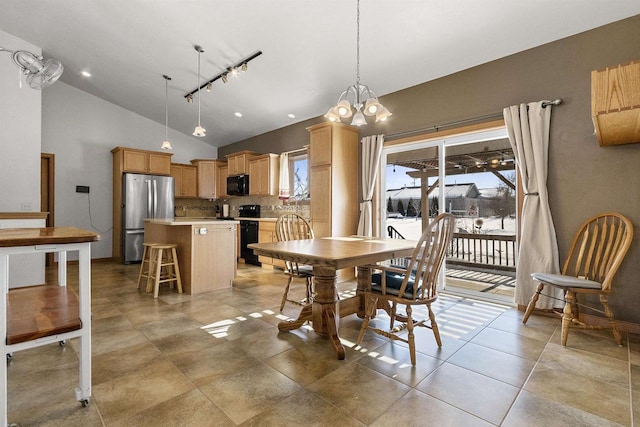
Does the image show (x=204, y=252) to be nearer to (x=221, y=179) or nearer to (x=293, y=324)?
(x=293, y=324)

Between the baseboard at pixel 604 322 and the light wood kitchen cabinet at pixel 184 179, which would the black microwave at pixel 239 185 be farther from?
the baseboard at pixel 604 322

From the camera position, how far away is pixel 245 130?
6.59 m

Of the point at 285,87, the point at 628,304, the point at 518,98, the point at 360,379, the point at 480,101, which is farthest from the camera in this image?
the point at 285,87

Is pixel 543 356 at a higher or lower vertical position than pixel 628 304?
lower

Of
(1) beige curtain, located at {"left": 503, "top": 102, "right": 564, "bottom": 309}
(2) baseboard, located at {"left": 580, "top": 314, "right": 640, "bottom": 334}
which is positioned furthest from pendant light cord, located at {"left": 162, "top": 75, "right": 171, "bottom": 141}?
(2) baseboard, located at {"left": 580, "top": 314, "right": 640, "bottom": 334}

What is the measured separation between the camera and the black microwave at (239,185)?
256 inches

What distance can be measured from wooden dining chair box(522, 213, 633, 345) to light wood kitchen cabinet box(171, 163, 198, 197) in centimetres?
676

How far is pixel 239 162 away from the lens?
6656mm

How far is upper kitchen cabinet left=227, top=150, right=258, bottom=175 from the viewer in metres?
6.48

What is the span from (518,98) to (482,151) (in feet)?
5.18

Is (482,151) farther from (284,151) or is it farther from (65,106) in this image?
(65,106)

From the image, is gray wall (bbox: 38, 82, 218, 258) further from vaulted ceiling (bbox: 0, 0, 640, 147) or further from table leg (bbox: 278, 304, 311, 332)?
table leg (bbox: 278, 304, 311, 332)

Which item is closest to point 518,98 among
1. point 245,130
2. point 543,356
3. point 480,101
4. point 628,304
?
point 480,101

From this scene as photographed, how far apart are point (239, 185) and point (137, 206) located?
77.3 inches
